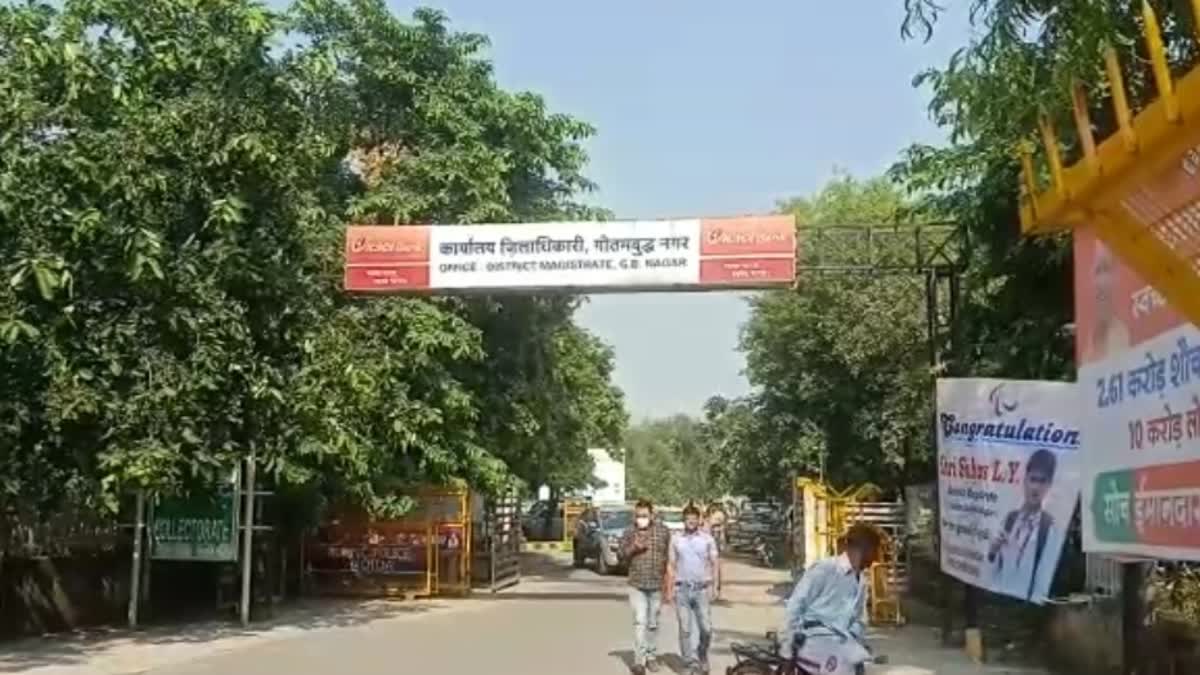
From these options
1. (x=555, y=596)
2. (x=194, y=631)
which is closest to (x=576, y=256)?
(x=194, y=631)

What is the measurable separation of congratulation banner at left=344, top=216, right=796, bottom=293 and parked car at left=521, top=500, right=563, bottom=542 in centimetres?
3801

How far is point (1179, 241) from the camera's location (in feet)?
10.7

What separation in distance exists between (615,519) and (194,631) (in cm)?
2053

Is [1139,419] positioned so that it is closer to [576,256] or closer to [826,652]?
[826,652]

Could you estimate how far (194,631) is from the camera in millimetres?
20609

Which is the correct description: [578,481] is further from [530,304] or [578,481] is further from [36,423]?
[36,423]

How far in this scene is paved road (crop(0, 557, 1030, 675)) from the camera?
16.2 m

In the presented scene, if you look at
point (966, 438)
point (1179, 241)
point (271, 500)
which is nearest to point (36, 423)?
point (271, 500)

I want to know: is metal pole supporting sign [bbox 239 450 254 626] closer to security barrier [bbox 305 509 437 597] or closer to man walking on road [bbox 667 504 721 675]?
security barrier [bbox 305 509 437 597]

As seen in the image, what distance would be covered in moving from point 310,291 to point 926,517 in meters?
10.1

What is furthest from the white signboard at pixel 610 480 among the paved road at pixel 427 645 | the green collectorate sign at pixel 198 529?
the green collectorate sign at pixel 198 529

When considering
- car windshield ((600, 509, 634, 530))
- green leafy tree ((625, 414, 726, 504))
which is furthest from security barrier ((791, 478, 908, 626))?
green leafy tree ((625, 414, 726, 504))

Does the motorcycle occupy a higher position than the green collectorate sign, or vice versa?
the green collectorate sign

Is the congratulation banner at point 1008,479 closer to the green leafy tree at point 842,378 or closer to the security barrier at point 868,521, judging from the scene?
the security barrier at point 868,521
